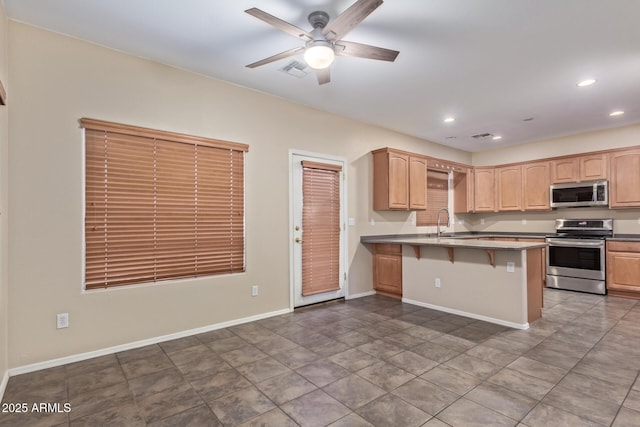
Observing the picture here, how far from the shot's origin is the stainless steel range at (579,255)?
519 centimetres

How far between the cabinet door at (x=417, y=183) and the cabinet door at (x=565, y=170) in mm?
2395

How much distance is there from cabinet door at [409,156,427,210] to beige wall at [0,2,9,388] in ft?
16.2

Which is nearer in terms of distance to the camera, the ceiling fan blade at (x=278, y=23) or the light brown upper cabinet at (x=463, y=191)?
the ceiling fan blade at (x=278, y=23)

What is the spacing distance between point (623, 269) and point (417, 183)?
129 inches

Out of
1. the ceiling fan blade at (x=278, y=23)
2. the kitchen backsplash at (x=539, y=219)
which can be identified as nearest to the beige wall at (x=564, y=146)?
the kitchen backsplash at (x=539, y=219)

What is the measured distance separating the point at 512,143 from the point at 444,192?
5.20ft

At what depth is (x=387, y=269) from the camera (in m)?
5.19

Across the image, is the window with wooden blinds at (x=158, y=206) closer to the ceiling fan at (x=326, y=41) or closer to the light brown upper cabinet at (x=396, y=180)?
the ceiling fan at (x=326, y=41)

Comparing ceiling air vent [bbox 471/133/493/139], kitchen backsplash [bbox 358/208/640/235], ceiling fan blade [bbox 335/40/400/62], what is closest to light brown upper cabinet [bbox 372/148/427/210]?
kitchen backsplash [bbox 358/208/640/235]

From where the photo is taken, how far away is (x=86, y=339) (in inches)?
115

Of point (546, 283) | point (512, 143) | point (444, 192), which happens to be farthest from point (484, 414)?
point (512, 143)

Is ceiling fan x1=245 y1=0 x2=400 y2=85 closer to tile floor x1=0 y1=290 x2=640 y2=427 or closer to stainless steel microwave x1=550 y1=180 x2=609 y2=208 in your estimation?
tile floor x1=0 y1=290 x2=640 y2=427

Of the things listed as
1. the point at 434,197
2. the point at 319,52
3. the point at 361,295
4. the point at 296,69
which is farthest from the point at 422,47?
the point at 434,197

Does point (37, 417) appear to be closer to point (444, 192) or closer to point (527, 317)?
point (527, 317)
